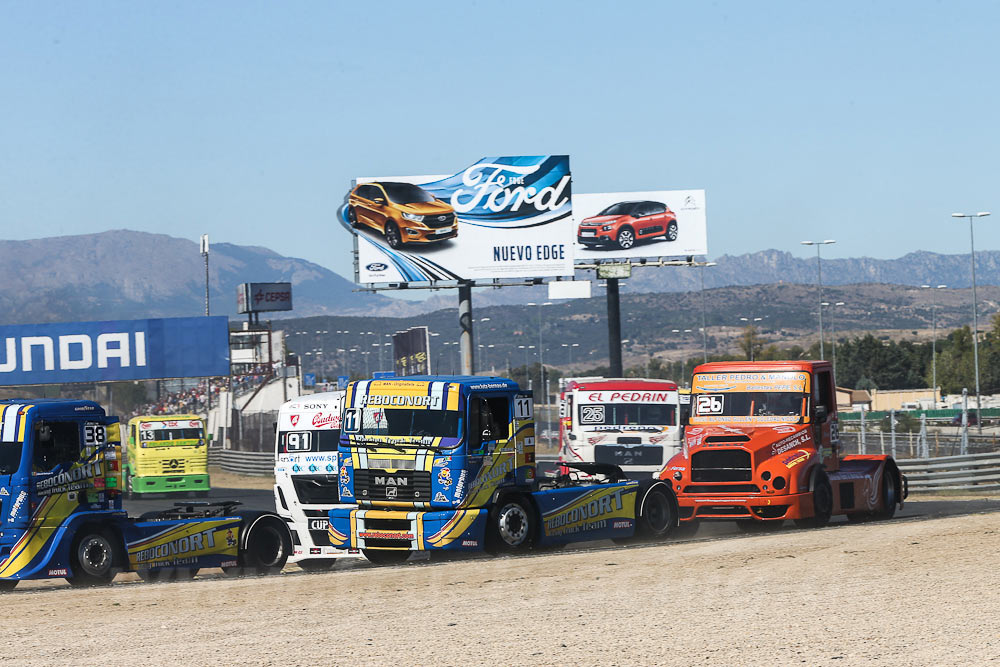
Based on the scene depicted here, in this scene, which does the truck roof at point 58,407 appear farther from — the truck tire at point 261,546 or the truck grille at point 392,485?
the truck grille at point 392,485

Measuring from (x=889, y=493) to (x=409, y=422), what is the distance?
32.9ft

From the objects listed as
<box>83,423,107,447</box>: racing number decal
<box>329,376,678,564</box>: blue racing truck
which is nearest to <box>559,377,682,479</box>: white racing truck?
<box>329,376,678,564</box>: blue racing truck

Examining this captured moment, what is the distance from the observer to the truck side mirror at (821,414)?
901 inches

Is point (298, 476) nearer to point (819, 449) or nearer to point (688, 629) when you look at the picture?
point (819, 449)

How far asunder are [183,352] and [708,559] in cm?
5006

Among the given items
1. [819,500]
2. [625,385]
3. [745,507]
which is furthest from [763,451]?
[625,385]

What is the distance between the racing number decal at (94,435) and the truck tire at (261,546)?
2.35 m

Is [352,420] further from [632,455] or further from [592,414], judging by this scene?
[592,414]

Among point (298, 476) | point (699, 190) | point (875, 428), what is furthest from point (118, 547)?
A: point (875, 428)

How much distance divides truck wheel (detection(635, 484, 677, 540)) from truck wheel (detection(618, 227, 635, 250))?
3984 centimetres

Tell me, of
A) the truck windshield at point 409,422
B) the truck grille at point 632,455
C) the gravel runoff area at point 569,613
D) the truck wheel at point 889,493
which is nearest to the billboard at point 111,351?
the truck grille at point 632,455

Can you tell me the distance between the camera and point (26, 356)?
212ft

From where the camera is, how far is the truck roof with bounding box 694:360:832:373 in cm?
2298

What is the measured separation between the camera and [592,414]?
109 ft
